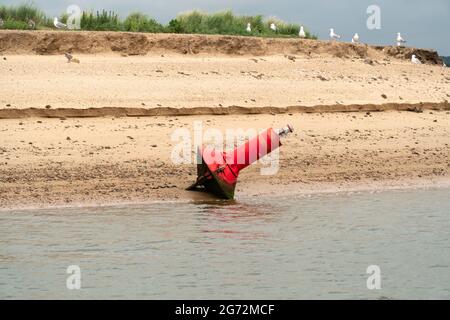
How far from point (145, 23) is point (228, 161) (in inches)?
355

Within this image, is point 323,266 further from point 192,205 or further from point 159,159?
point 159,159

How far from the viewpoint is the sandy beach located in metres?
13.7

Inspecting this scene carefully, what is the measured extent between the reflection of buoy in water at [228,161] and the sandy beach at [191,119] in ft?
1.13

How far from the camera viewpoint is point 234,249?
37.1 ft

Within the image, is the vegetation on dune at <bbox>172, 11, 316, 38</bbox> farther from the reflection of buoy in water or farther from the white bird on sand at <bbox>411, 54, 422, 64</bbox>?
the reflection of buoy in water

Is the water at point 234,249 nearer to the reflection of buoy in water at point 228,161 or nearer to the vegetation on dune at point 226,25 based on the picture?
the reflection of buoy in water at point 228,161

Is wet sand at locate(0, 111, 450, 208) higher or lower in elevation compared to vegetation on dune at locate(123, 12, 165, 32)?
lower

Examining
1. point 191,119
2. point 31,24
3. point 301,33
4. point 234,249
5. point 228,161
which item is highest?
point 31,24

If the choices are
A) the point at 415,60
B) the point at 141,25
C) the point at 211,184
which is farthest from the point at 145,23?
the point at 211,184

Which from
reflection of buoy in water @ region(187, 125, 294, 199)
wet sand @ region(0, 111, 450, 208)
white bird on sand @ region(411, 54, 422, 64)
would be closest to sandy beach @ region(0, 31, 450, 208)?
wet sand @ region(0, 111, 450, 208)

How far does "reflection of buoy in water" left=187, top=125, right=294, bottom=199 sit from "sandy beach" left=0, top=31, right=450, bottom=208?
1.13ft

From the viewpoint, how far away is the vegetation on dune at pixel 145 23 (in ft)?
69.2

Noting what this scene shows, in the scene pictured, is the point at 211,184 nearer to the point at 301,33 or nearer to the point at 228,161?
the point at 228,161
